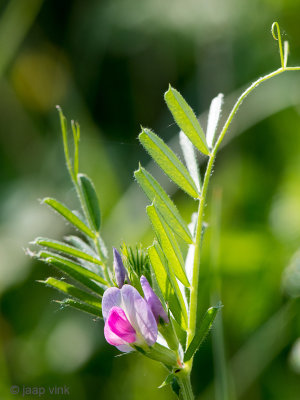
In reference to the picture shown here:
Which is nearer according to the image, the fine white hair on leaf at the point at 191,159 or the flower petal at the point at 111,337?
the flower petal at the point at 111,337

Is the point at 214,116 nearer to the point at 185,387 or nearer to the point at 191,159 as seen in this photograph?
the point at 191,159

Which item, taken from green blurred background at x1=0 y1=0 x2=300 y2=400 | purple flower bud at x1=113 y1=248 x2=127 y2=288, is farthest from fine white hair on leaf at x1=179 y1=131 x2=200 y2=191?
green blurred background at x1=0 y1=0 x2=300 y2=400

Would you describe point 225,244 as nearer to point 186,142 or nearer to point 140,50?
point 140,50

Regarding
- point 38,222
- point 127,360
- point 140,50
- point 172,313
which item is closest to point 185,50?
point 140,50

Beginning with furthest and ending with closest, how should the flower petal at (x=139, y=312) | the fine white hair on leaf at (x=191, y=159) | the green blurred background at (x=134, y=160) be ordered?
the green blurred background at (x=134, y=160) < the fine white hair on leaf at (x=191, y=159) < the flower petal at (x=139, y=312)

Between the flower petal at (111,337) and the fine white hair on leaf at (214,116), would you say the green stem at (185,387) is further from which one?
the fine white hair on leaf at (214,116)

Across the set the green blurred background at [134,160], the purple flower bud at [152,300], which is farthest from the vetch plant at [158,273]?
the green blurred background at [134,160]

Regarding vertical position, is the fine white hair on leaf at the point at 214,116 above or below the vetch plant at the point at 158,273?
above
